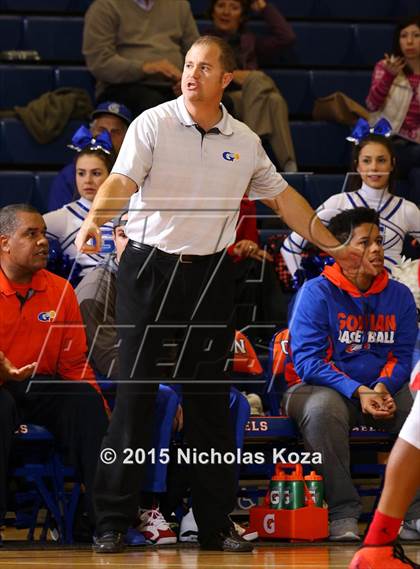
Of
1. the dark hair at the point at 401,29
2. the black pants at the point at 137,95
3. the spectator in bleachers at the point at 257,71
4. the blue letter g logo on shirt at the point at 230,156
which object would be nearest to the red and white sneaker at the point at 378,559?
the blue letter g logo on shirt at the point at 230,156

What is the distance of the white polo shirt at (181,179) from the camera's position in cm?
383

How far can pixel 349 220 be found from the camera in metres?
4.60

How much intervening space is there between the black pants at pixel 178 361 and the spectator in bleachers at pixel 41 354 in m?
0.25

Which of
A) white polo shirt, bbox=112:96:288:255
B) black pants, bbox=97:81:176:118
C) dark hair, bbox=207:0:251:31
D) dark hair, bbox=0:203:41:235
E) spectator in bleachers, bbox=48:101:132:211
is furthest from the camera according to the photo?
dark hair, bbox=207:0:251:31

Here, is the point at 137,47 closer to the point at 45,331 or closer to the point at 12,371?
the point at 45,331

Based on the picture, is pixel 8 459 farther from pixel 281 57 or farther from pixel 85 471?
pixel 281 57

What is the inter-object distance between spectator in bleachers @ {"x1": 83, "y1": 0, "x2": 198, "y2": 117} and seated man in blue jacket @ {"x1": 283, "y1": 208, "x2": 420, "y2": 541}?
1.95 m

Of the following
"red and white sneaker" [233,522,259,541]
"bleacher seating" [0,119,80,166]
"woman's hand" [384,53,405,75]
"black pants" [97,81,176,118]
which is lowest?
"red and white sneaker" [233,522,259,541]

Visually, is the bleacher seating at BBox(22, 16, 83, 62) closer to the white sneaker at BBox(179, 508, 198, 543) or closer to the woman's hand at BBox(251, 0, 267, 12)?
the woman's hand at BBox(251, 0, 267, 12)

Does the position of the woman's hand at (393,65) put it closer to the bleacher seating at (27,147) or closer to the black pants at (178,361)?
the bleacher seating at (27,147)

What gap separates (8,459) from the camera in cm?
413

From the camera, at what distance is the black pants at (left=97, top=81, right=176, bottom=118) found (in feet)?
20.4

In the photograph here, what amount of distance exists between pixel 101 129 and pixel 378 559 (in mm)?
3318

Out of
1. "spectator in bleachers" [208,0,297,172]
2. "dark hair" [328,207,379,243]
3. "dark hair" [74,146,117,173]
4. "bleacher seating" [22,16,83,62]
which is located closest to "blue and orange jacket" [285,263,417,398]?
"dark hair" [328,207,379,243]
